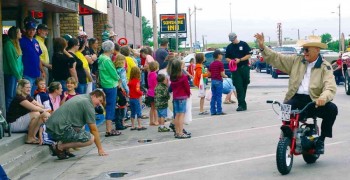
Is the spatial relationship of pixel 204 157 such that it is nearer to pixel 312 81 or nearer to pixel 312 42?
pixel 312 81

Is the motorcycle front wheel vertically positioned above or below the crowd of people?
below

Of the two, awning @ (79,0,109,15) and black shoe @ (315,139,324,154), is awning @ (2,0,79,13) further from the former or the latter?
black shoe @ (315,139,324,154)

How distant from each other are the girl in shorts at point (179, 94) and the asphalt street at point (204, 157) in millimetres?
244

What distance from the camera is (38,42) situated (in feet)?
44.3

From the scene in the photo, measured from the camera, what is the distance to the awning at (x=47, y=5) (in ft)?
46.4

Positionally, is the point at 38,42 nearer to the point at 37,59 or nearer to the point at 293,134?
the point at 37,59

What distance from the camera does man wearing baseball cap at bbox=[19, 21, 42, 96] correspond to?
41.9 feet

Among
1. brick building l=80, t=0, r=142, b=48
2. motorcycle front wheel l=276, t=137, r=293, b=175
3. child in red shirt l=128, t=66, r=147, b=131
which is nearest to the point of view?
motorcycle front wheel l=276, t=137, r=293, b=175

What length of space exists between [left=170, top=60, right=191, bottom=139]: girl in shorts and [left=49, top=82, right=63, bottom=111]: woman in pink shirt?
2.23 metres

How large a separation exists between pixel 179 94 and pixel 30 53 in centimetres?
288

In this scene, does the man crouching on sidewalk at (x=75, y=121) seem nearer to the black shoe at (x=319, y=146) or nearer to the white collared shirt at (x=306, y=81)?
the white collared shirt at (x=306, y=81)

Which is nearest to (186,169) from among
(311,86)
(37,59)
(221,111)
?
(311,86)

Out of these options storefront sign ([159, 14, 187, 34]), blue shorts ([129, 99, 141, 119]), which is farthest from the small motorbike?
storefront sign ([159, 14, 187, 34])

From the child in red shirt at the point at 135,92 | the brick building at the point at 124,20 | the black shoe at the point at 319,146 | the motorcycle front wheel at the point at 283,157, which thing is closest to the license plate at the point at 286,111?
the motorcycle front wheel at the point at 283,157
